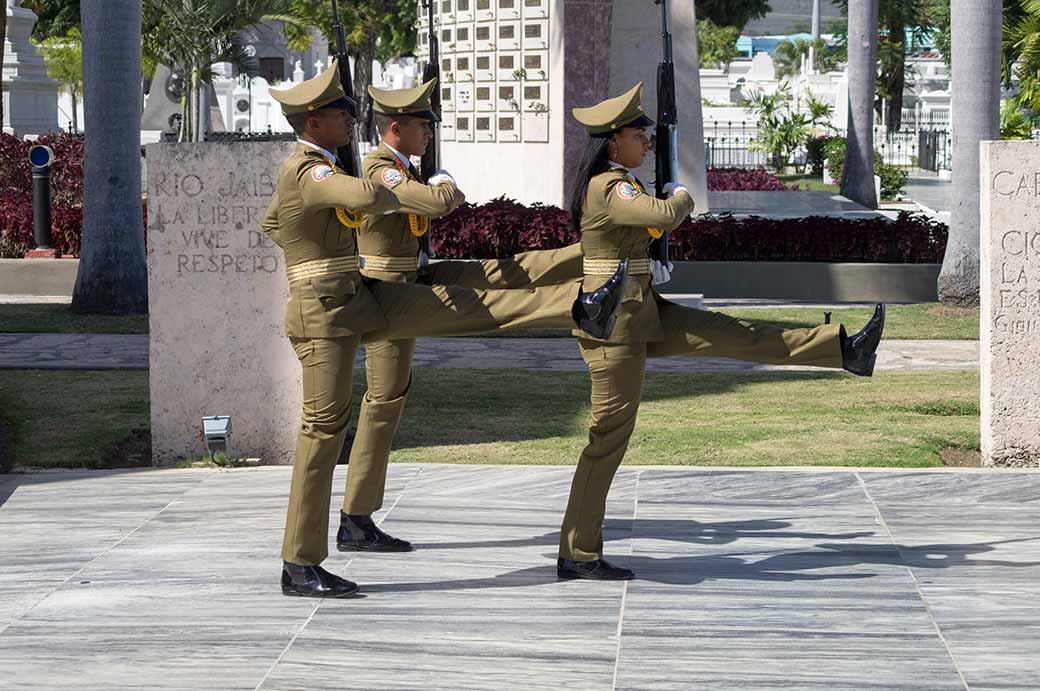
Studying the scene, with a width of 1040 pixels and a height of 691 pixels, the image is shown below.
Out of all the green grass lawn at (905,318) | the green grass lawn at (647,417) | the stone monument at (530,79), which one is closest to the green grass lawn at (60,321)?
the green grass lawn at (647,417)

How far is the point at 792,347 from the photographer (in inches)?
259

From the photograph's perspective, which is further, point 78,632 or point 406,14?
point 406,14

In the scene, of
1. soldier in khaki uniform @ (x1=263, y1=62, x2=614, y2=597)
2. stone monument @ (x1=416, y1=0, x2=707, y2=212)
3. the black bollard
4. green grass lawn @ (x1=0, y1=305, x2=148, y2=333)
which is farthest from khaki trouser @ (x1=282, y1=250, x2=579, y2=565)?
stone monument @ (x1=416, y1=0, x2=707, y2=212)

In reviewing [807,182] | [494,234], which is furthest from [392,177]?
[807,182]

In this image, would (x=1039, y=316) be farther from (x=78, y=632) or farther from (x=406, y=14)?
(x=406, y=14)

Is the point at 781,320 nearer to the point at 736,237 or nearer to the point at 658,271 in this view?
the point at 736,237

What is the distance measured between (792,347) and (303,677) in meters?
2.32

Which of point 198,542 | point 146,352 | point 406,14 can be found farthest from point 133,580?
point 406,14

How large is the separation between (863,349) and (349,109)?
220cm

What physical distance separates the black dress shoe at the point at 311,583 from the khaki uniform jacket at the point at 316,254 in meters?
0.91

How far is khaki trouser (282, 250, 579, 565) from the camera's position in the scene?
6426 millimetres

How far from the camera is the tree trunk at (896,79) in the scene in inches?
2293

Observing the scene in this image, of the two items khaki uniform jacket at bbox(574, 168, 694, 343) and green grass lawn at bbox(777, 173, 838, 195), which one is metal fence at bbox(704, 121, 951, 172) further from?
khaki uniform jacket at bbox(574, 168, 694, 343)

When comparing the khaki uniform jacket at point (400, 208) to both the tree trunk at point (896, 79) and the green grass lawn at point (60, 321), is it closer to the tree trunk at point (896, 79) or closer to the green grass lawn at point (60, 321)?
the green grass lawn at point (60, 321)
